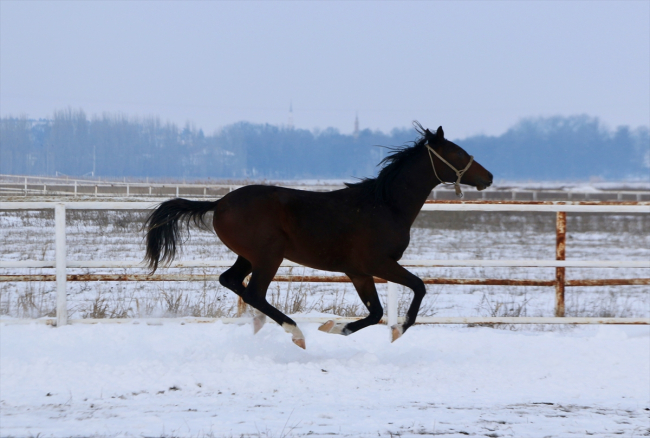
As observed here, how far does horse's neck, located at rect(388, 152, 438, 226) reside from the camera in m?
5.30

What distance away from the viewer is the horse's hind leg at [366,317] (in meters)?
5.18

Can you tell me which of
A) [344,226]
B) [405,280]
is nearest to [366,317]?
[405,280]

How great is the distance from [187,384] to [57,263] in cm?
274

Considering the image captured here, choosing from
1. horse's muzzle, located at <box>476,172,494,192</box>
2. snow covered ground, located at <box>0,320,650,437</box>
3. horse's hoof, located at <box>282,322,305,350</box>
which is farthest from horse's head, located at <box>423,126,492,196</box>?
horse's hoof, located at <box>282,322,305,350</box>

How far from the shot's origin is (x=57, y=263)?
6.45 metres

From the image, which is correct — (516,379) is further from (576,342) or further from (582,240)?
(582,240)

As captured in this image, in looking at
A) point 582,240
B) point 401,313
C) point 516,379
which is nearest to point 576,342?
point 516,379

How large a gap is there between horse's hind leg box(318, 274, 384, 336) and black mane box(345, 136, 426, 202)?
0.66m

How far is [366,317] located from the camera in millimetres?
5363

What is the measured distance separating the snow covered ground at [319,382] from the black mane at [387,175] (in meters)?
1.26

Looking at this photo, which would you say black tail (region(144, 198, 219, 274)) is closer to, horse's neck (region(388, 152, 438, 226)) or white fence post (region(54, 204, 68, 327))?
white fence post (region(54, 204, 68, 327))

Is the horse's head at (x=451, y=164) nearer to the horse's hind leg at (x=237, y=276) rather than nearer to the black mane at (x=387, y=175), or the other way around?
the black mane at (x=387, y=175)

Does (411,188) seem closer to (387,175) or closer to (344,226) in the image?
(387,175)

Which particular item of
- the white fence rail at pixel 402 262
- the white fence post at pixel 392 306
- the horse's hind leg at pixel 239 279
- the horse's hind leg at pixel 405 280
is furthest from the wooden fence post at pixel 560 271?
the horse's hind leg at pixel 239 279
